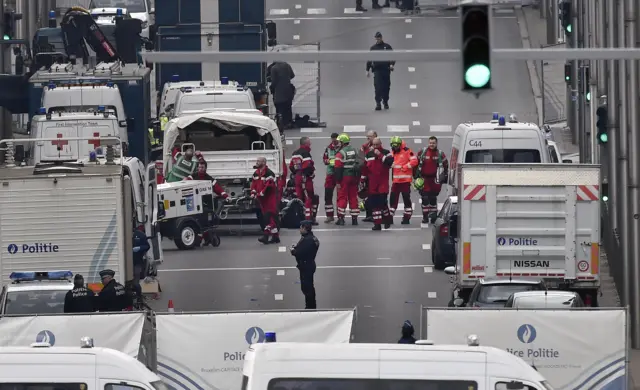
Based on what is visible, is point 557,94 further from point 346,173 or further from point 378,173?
point 378,173

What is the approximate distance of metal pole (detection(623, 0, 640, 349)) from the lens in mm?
27844

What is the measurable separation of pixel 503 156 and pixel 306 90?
55.5ft

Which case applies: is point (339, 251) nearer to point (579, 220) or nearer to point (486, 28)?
point (579, 220)

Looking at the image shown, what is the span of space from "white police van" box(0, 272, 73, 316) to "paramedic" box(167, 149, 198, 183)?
31.2 feet

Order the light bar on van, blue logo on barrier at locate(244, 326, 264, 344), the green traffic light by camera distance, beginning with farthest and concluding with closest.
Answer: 1. the light bar on van
2. blue logo on barrier at locate(244, 326, 264, 344)
3. the green traffic light

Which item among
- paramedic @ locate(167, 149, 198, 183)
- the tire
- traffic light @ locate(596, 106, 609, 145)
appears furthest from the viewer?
paramedic @ locate(167, 149, 198, 183)

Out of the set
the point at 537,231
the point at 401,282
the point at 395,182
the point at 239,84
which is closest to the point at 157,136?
the point at 239,84

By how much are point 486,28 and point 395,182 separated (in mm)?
22617

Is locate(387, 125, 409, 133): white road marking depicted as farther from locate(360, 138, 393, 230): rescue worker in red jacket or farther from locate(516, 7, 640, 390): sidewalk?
locate(360, 138, 393, 230): rescue worker in red jacket

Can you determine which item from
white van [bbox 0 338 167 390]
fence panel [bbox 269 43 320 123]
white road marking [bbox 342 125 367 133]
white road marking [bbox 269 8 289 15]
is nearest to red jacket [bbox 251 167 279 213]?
white road marking [bbox 342 125 367 133]

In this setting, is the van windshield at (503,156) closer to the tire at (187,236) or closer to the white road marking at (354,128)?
the tire at (187,236)

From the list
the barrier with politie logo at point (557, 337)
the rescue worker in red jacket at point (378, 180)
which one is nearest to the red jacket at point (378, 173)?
the rescue worker in red jacket at point (378, 180)

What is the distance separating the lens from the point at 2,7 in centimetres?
3919

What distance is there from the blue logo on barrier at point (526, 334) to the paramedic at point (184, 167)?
15256 millimetres
